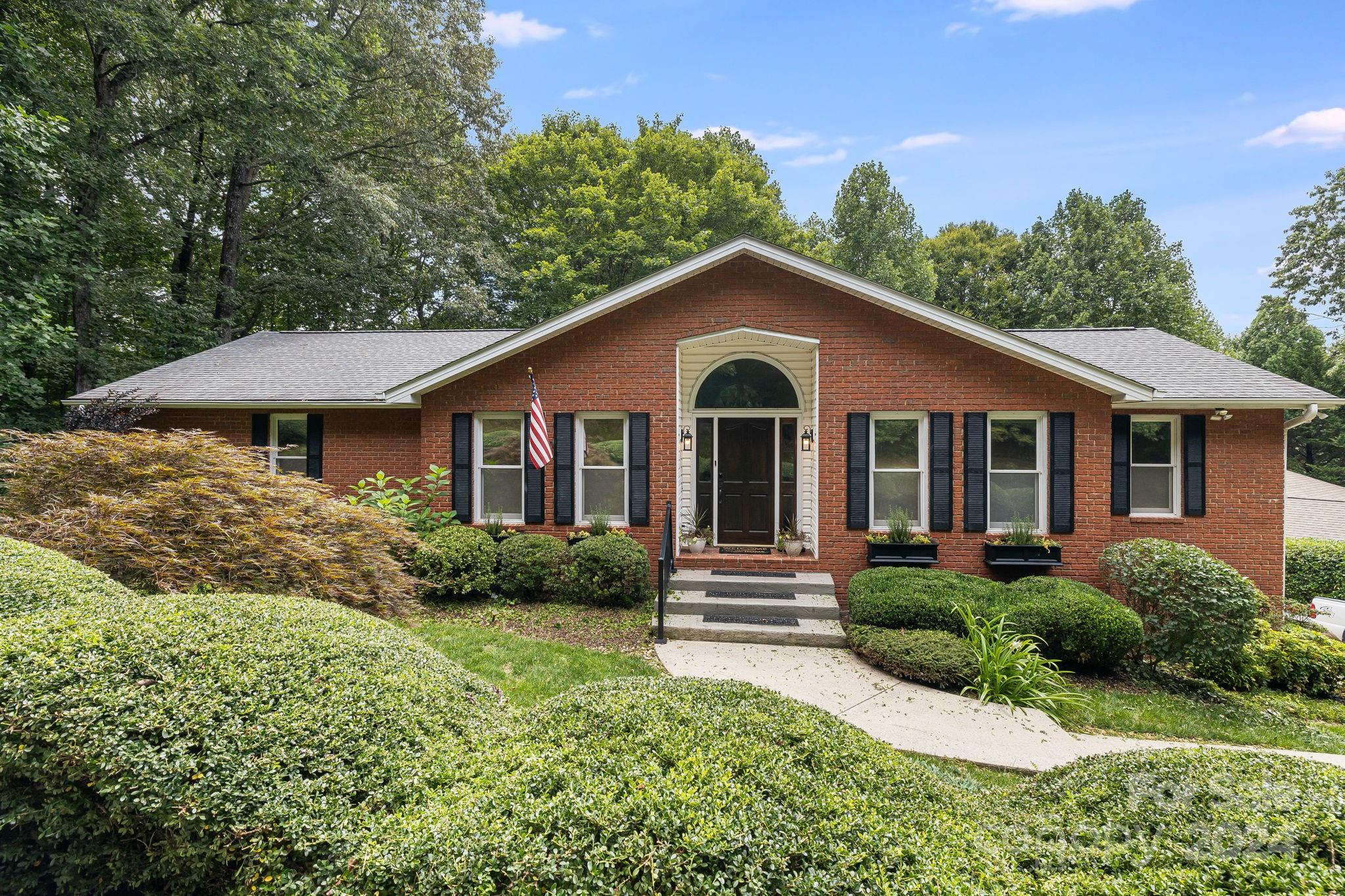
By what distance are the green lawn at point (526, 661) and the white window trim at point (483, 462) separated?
254 centimetres

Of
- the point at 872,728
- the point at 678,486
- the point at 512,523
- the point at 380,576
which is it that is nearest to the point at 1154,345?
the point at 678,486

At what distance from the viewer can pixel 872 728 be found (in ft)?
15.5

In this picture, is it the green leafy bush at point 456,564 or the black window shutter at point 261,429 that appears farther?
the black window shutter at point 261,429

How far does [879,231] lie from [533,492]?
59.1 ft

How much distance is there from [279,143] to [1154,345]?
19.9m

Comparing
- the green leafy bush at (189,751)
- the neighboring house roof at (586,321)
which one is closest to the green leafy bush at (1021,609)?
the neighboring house roof at (586,321)

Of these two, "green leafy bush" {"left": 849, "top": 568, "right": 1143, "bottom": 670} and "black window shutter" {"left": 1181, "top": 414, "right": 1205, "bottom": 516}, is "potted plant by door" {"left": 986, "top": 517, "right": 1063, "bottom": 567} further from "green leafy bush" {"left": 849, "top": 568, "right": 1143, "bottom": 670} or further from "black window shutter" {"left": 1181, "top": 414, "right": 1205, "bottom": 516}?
Result: "black window shutter" {"left": 1181, "top": 414, "right": 1205, "bottom": 516}

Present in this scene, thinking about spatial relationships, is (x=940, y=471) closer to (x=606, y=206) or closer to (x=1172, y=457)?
(x=1172, y=457)

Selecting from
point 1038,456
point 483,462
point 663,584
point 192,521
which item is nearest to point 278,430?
point 483,462

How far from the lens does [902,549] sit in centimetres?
809

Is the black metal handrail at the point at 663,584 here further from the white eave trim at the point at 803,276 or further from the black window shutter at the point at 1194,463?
the black window shutter at the point at 1194,463

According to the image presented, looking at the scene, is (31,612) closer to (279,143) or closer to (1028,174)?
(279,143)

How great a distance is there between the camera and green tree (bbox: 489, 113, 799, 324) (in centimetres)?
2011

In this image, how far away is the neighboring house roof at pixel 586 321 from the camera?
7895mm
